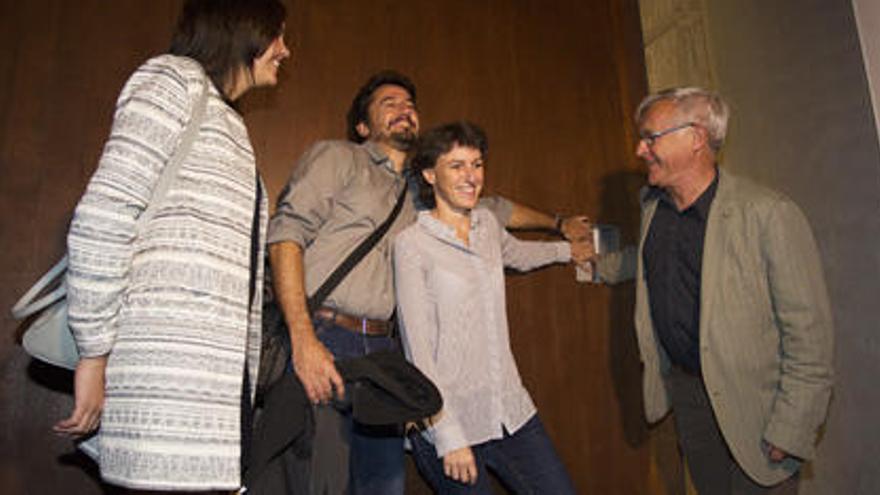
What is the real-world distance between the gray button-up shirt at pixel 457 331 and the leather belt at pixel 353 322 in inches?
3.6

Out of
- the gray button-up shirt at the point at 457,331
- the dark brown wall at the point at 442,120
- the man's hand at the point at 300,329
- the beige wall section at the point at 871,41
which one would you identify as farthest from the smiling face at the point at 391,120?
the beige wall section at the point at 871,41

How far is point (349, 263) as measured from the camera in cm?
155

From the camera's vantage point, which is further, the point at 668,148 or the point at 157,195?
the point at 668,148

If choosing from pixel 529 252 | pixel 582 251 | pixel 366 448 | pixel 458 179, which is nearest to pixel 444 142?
pixel 458 179

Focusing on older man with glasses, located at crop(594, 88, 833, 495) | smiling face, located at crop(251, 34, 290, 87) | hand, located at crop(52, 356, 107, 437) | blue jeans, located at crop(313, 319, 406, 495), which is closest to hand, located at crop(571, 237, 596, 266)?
older man with glasses, located at crop(594, 88, 833, 495)

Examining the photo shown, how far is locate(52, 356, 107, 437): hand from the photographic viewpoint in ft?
3.01

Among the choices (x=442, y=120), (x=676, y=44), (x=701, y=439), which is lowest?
(x=701, y=439)

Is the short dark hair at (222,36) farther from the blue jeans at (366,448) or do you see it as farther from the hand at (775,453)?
the hand at (775,453)

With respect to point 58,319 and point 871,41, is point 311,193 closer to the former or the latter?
point 58,319

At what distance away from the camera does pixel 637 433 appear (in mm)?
2164

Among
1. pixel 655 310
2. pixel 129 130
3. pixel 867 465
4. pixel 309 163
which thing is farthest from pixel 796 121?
pixel 129 130

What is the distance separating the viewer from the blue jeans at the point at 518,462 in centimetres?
150

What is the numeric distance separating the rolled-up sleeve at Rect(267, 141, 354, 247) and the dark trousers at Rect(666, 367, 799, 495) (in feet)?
3.77

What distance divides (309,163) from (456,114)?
29.0 inches
